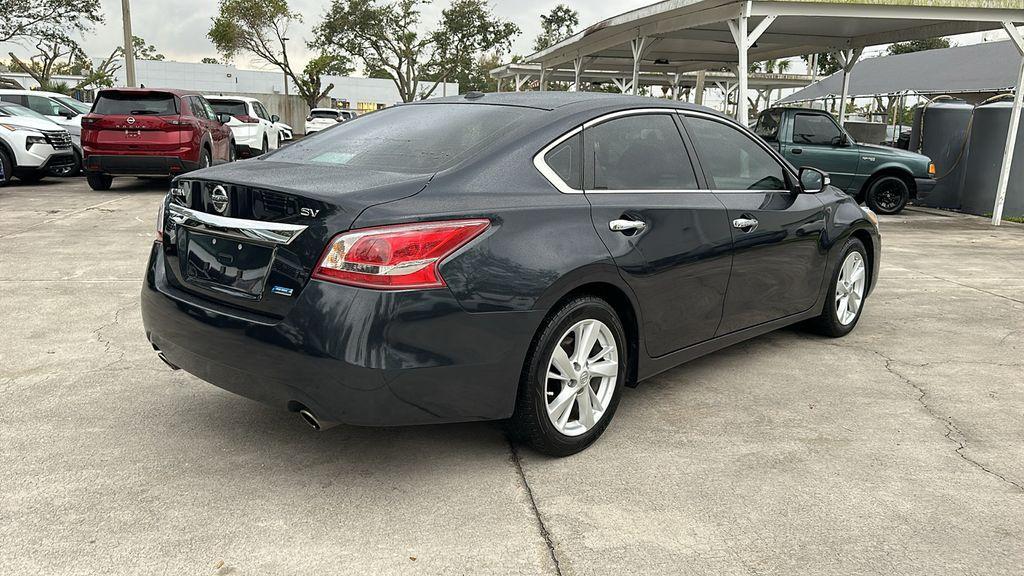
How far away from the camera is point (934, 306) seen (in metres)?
6.66

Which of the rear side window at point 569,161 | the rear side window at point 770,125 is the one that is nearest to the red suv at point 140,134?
the rear side window at point 770,125

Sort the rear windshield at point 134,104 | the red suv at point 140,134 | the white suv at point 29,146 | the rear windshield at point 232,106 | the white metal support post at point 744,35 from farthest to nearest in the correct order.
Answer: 1. the rear windshield at point 232,106
2. the white suv at point 29,146
3. the rear windshield at point 134,104
4. the red suv at point 140,134
5. the white metal support post at point 744,35

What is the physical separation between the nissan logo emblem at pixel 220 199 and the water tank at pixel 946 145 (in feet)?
45.7

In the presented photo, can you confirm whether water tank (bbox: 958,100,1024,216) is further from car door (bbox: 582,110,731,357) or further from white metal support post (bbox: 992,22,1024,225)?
car door (bbox: 582,110,731,357)

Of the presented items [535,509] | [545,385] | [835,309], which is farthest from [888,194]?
[535,509]

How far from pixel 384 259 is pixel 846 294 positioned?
3.73 metres

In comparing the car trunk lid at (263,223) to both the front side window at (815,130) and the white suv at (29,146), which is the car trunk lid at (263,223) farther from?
the white suv at (29,146)

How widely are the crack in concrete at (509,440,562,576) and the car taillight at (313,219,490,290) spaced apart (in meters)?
0.90

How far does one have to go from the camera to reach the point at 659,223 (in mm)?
3752

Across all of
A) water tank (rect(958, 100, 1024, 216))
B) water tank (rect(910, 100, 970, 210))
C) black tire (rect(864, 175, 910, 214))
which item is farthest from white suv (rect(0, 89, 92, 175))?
water tank (rect(958, 100, 1024, 216))

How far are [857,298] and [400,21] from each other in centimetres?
3965

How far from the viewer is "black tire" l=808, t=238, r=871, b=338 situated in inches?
207

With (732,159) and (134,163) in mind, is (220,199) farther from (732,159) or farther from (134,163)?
(134,163)

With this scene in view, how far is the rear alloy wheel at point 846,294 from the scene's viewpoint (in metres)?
5.30
